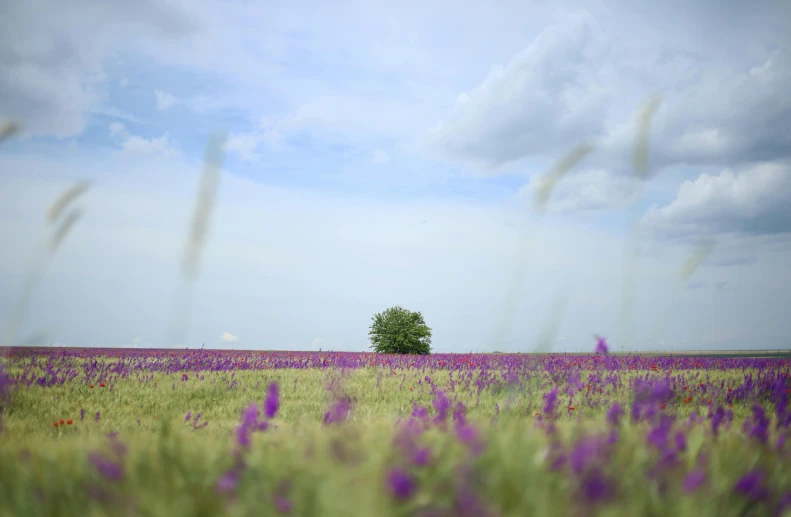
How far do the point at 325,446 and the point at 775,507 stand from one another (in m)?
2.34

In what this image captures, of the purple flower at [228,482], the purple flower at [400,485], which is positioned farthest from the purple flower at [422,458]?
the purple flower at [228,482]

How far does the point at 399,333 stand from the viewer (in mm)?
29141

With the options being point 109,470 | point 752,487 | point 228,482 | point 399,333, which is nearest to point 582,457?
point 752,487

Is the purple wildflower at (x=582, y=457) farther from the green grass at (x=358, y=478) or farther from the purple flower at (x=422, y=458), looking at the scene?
the purple flower at (x=422, y=458)

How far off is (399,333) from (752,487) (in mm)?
26982

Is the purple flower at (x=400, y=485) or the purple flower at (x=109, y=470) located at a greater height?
the purple flower at (x=400, y=485)

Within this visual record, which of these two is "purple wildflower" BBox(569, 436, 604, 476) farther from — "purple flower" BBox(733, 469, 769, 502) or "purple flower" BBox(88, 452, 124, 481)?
"purple flower" BBox(88, 452, 124, 481)

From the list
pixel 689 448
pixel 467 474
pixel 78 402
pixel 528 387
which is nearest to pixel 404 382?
pixel 528 387

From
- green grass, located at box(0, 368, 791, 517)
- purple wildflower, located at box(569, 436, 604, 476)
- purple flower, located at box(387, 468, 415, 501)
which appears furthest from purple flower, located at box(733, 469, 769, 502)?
purple flower, located at box(387, 468, 415, 501)

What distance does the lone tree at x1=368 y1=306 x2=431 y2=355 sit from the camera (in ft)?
95.5

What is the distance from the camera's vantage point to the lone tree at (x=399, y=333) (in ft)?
95.5

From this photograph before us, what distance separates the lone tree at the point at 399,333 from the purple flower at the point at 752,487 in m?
26.6

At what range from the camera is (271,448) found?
2.89m

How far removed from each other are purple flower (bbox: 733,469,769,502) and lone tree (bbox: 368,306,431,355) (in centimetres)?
2660
